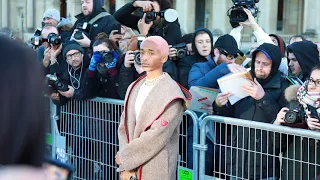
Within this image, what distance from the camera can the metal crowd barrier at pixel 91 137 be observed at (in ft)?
18.8

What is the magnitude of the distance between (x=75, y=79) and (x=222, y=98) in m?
2.01

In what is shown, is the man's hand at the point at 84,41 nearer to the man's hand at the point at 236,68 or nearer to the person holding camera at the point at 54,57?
the person holding camera at the point at 54,57

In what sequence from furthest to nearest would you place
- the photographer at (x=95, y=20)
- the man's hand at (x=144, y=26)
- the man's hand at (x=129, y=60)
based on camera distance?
the photographer at (x=95, y=20) < the man's hand at (x=144, y=26) < the man's hand at (x=129, y=60)

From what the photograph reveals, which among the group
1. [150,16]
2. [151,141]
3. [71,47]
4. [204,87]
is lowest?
[151,141]

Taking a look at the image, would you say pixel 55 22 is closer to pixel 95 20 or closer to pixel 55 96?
pixel 95 20

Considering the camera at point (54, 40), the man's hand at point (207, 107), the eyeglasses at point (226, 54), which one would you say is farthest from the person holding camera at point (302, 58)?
the camera at point (54, 40)

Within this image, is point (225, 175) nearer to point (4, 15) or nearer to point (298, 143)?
point (298, 143)

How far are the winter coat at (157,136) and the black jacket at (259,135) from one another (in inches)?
23.6

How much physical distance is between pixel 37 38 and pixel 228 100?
3956mm

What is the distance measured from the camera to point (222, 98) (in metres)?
4.94

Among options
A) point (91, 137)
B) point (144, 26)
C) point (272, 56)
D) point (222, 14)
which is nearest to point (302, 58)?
point (272, 56)

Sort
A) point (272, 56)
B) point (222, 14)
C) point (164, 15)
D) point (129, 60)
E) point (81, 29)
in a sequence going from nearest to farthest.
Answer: point (272, 56) → point (129, 60) → point (164, 15) → point (81, 29) → point (222, 14)

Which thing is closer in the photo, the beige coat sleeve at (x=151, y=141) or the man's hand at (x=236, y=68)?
the beige coat sleeve at (x=151, y=141)

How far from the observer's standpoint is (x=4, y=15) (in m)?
59.5
